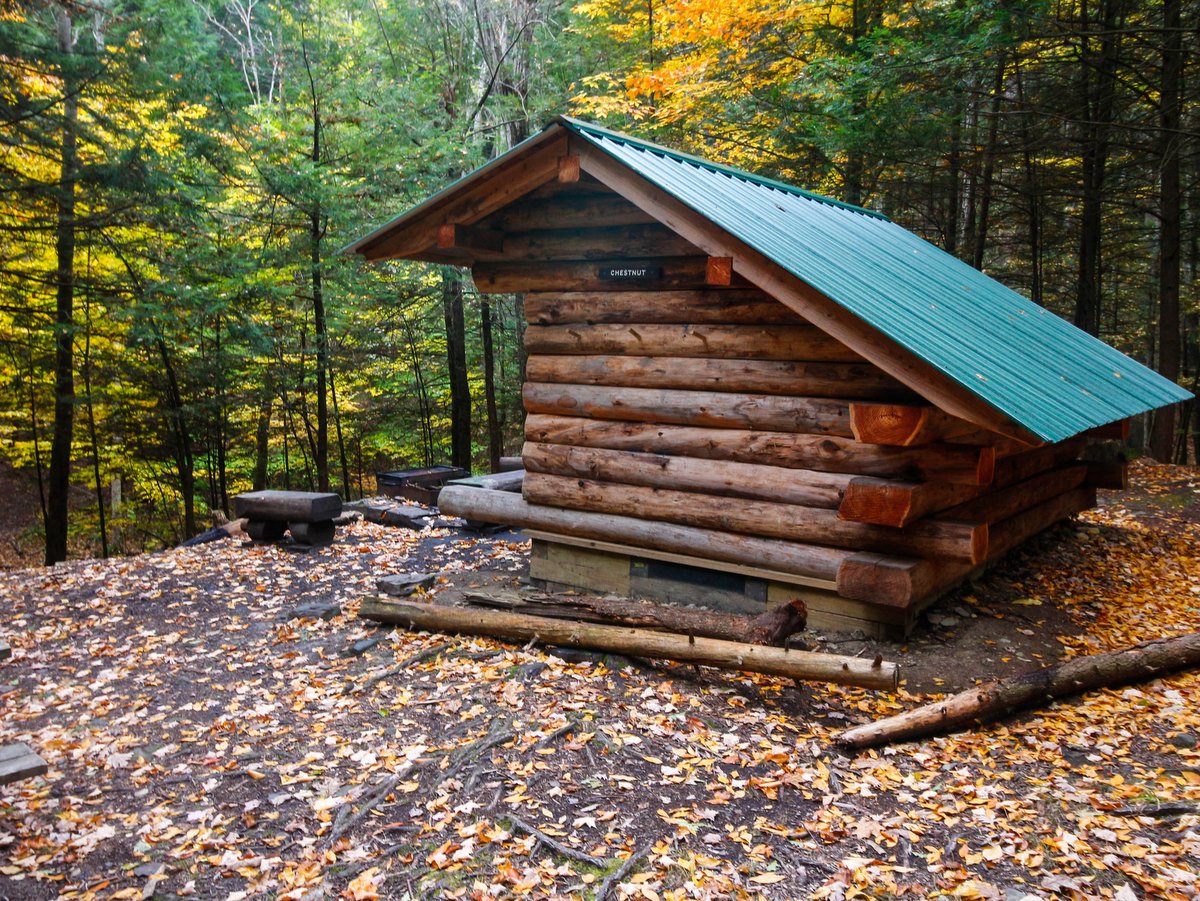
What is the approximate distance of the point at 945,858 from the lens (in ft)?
12.8

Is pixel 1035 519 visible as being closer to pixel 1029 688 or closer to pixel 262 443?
pixel 1029 688

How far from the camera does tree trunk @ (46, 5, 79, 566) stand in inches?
475

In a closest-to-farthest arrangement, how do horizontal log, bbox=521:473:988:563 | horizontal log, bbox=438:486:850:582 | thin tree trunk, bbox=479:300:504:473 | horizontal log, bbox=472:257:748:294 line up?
1. horizontal log, bbox=521:473:988:563
2. horizontal log, bbox=438:486:850:582
3. horizontal log, bbox=472:257:748:294
4. thin tree trunk, bbox=479:300:504:473

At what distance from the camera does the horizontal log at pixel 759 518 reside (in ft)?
20.4

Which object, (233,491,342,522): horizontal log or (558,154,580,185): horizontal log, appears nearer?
(558,154,580,185): horizontal log

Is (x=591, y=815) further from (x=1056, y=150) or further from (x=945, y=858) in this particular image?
(x=1056, y=150)

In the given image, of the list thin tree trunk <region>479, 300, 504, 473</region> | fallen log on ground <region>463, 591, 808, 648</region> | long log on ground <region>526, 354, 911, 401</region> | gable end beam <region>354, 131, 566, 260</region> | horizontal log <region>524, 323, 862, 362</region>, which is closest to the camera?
fallen log on ground <region>463, 591, 808, 648</region>

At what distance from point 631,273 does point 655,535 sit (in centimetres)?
265

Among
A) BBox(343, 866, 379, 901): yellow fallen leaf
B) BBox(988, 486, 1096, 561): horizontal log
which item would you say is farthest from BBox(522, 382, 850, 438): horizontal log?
BBox(343, 866, 379, 901): yellow fallen leaf

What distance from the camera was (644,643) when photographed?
20.5 feet

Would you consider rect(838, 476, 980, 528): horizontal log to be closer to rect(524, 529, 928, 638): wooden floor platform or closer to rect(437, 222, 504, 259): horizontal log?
rect(524, 529, 928, 638): wooden floor platform

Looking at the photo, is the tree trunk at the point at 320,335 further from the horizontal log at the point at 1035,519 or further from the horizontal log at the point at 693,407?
the horizontal log at the point at 1035,519

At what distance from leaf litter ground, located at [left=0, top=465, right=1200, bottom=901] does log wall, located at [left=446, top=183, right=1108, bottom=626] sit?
3.03ft

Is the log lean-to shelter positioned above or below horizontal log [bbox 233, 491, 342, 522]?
above
